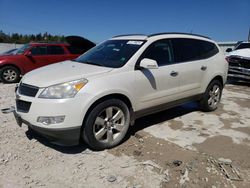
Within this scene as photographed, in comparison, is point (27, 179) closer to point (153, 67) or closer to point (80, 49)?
point (153, 67)

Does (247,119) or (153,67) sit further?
(247,119)

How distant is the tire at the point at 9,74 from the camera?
9727mm

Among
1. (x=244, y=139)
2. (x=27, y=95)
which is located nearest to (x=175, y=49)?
(x=244, y=139)

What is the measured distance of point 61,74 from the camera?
377 cm

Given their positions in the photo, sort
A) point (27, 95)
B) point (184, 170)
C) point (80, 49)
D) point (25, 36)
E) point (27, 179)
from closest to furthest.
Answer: point (27, 179), point (184, 170), point (27, 95), point (80, 49), point (25, 36)

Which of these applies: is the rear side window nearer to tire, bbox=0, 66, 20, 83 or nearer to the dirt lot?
the dirt lot

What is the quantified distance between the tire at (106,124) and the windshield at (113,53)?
0.68 metres

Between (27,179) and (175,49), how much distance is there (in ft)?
11.0

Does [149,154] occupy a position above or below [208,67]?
below

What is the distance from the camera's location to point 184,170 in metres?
3.38

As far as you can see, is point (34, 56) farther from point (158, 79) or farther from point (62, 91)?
point (62, 91)

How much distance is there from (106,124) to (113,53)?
135cm

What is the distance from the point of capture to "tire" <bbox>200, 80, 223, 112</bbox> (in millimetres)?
5781

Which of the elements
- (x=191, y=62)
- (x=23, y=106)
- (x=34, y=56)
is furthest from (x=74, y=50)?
(x=23, y=106)
